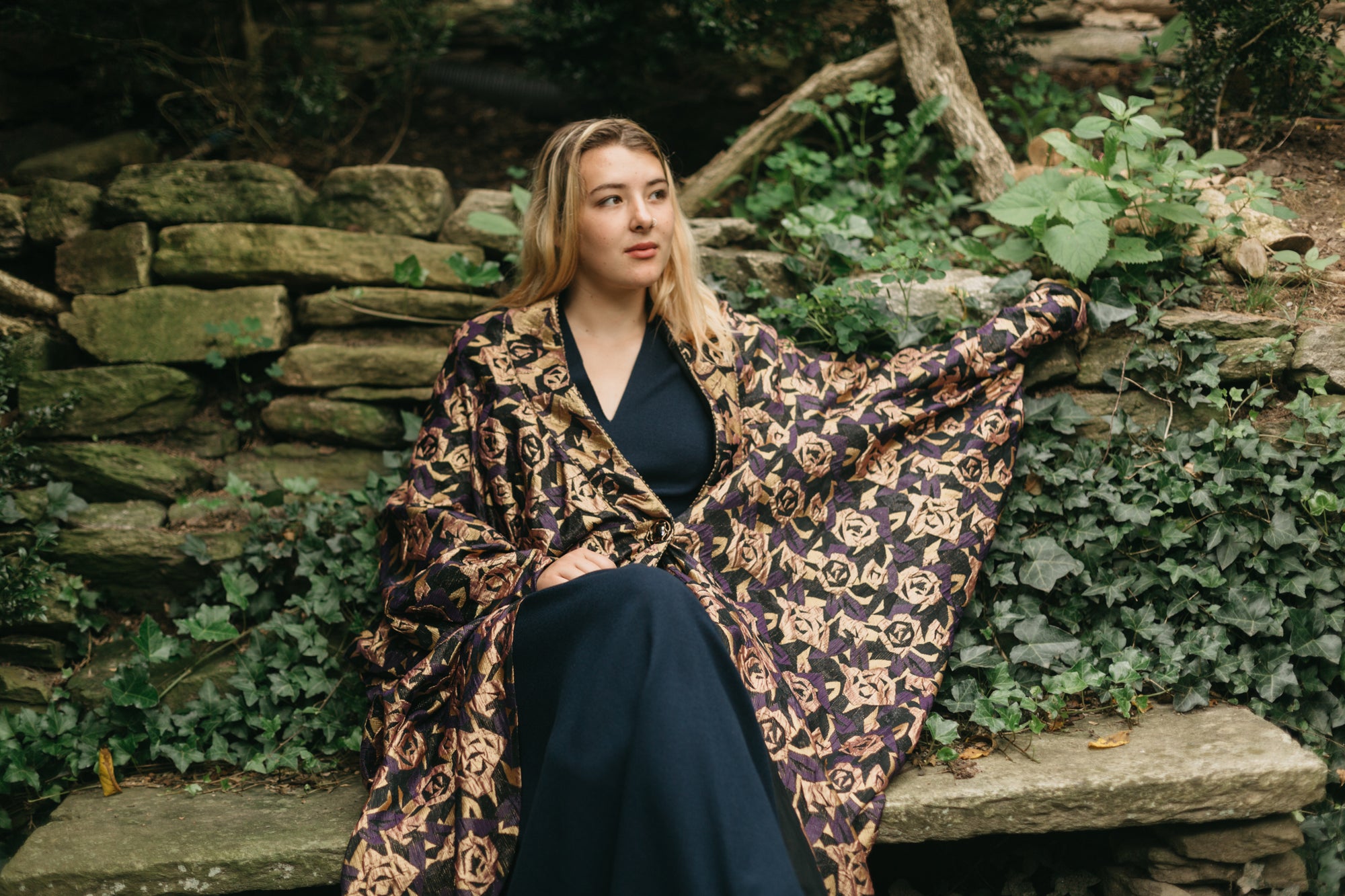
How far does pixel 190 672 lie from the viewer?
2920mm

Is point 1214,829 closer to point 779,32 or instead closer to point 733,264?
point 733,264

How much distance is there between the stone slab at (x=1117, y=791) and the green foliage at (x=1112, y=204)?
4.41 feet

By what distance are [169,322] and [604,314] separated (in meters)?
1.79

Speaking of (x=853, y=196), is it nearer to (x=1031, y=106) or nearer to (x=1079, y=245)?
(x=1031, y=106)

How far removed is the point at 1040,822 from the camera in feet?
7.55

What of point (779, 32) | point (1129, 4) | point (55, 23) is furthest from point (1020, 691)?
point (55, 23)

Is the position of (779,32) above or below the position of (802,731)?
above

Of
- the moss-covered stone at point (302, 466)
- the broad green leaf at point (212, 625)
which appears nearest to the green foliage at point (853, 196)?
the moss-covered stone at point (302, 466)

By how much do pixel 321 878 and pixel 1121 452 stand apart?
8.19ft

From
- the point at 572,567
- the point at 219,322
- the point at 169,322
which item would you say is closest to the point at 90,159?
the point at 169,322

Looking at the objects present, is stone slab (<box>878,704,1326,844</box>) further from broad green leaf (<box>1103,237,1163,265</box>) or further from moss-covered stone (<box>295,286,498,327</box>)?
moss-covered stone (<box>295,286,498,327</box>)

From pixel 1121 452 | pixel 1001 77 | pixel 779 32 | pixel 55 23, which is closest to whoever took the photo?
pixel 1121 452

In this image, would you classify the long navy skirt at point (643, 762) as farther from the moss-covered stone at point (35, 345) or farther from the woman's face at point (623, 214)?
the moss-covered stone at point (35, 345)

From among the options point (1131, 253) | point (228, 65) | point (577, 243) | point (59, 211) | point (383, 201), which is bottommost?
point (1131, 253)
